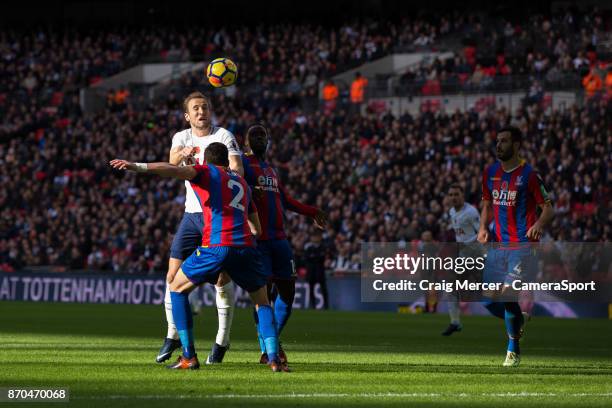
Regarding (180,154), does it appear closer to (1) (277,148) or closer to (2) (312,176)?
(2) (312,176)

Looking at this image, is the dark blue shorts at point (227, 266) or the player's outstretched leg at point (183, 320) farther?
the player's outstretched leg at point (183, 320)

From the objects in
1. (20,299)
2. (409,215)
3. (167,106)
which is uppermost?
(167,106)

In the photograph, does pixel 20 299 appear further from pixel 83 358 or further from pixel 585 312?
pixel 83 358

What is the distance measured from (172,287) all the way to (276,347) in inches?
43.9

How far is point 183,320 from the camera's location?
10938 millimetres

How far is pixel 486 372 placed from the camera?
11.3m

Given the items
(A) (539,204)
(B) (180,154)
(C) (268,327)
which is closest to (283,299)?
(C) (268,327)

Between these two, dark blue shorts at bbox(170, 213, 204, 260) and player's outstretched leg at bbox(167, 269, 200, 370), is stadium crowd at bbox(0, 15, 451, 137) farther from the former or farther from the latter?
player's outstretched leg at bbox(167, 269, 200, 370)

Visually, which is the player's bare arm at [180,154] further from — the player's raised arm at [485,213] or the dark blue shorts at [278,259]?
the player's raised arm at [485,213]

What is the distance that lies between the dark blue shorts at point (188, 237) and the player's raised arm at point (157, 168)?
1.16m

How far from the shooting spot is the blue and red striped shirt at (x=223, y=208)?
10.6 metres

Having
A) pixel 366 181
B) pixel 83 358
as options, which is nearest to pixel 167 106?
pixel 366 181

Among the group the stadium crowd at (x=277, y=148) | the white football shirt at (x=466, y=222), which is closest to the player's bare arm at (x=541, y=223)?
the white football shirt at (x=466, y=222)

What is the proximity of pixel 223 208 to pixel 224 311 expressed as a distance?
1.48m
